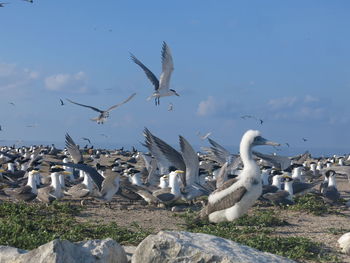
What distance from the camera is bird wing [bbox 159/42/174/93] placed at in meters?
18.2

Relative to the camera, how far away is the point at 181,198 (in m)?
14.6

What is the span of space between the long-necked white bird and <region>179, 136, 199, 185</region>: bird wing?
10.5 ft

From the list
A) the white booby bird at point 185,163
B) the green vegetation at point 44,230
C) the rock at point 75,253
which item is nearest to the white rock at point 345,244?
the green vegetation at point 44,230

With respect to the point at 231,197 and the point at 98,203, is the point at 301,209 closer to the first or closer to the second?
the point at 231,197

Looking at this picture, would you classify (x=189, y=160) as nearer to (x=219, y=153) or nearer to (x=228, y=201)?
(x=228, y=201)

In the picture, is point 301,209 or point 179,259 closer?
point 179,259

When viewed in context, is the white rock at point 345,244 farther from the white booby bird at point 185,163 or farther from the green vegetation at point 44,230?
the white booby bird at point 185,163

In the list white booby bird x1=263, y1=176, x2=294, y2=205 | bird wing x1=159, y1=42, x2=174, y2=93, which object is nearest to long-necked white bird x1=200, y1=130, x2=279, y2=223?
white booby bird x1=263, y1=176, x2=294, y2=205

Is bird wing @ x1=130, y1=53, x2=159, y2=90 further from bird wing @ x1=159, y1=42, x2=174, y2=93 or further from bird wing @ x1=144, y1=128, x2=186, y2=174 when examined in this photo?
bird wing @ x1=144, y1=128, x2=186, y2=174

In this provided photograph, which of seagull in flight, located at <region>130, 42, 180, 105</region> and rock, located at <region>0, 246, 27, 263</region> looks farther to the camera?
seagull in flight, located at <region>130, 42, 180, 105</region>

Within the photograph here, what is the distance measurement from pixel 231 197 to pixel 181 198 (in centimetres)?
459

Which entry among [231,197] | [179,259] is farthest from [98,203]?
[179,259]

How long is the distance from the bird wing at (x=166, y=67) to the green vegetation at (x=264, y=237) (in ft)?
25.8

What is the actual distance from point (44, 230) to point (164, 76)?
10.6 metres
